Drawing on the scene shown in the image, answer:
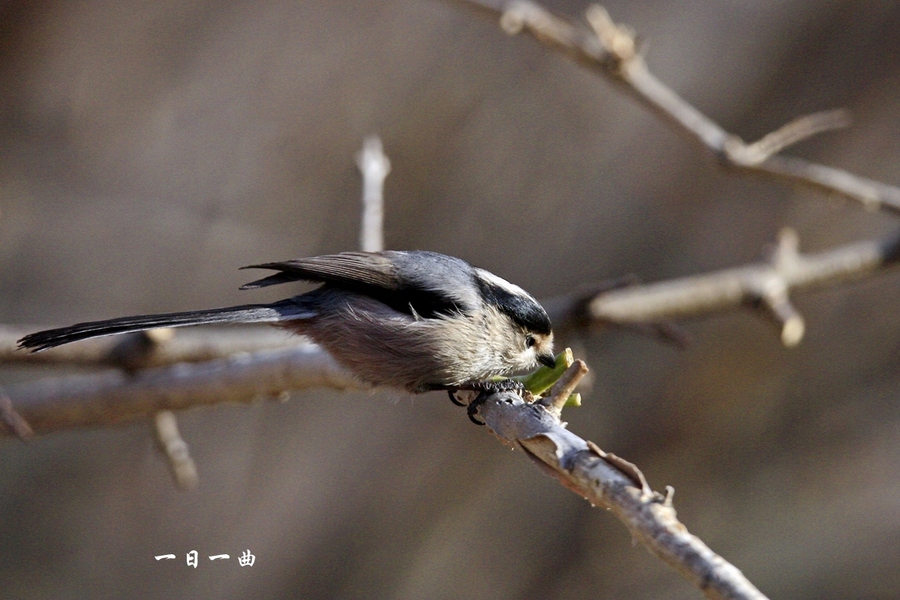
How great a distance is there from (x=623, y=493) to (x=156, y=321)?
1.26m

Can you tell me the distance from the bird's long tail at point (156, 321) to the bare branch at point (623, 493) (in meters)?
0.81

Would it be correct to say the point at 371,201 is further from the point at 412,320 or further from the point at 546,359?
the point at 546,359

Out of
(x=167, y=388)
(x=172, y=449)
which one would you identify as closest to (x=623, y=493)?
(x=167, y=388)

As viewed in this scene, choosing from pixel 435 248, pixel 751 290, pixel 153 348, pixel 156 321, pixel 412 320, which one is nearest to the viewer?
pixel 156 321

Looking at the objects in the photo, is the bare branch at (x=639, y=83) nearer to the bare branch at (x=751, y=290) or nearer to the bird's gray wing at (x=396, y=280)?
the bare branch at (x=751, y=290)

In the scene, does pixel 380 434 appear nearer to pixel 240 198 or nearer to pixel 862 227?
pixel 240 198

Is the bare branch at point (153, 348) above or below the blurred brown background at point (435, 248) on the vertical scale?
below

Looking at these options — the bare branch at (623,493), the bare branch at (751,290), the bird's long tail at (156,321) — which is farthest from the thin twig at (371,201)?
the bare branch at (623,493)

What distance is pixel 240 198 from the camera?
184 inches

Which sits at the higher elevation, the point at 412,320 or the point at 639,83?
the point at 639,83

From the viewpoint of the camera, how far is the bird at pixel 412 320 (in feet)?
7.30

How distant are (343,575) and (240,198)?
224 cm

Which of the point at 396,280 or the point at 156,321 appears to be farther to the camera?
the point at 396,280

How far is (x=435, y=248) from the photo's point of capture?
187 inches
